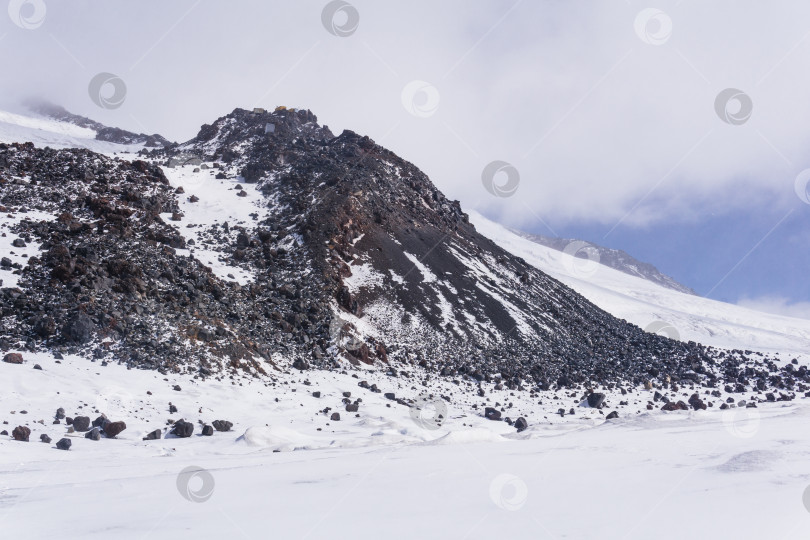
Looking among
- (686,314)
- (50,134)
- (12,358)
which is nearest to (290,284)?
(12,358)

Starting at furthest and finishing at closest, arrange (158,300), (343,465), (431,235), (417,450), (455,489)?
(431,235), (158,300), (417,450), (343,465), (455,489)

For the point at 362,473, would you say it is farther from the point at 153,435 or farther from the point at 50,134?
the point at 50,134

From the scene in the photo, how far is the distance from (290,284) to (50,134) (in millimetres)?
70475

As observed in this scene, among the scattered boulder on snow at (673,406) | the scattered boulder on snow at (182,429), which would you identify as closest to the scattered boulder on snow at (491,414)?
the scattered boulder on snow at (673,406)

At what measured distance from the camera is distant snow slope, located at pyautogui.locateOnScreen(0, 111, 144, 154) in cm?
6781

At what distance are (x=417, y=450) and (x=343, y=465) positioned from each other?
2558 millimetres

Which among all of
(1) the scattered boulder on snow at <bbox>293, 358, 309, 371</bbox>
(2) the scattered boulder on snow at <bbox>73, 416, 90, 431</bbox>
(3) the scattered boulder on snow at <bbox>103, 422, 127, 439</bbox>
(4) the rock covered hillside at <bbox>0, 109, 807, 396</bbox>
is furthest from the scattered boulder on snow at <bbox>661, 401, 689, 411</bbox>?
(2) the scattered boulder on snow at <bbox>73, 416, 90, 431</bbox>

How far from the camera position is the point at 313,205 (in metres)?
36.0

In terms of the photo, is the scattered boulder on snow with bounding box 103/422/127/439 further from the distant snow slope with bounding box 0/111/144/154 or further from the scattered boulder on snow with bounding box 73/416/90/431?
the distant snow slope with bounding box 0/111/144/154

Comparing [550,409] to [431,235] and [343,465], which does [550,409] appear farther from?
[431,235]

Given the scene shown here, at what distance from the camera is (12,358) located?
1553cm

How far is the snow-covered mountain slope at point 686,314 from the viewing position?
6212 cm

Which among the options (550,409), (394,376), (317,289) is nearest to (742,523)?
(550,409)

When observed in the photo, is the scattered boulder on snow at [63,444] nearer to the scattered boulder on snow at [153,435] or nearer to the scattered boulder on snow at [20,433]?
the scattered boulder on snow at [20,433]
